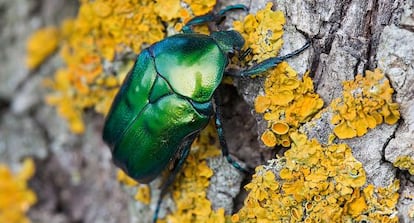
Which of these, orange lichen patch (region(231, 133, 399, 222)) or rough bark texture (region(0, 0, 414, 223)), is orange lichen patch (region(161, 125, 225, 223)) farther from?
orange lichen patch (region(231, 133, 399, 222))

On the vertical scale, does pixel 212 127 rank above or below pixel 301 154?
below

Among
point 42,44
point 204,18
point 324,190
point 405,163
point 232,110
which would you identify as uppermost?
point 204,18

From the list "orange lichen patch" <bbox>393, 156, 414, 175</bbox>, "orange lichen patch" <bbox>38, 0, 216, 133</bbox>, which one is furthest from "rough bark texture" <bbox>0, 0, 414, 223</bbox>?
"orange lichen patch" <bbox>38, 0, 216, 133</bbox>

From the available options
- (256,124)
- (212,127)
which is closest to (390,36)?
(256,124)

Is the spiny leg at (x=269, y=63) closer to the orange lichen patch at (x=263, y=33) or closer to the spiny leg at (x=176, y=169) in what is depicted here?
the orange lichen patch at (x=263, y=33)

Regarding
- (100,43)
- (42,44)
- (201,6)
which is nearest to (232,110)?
(201,6)

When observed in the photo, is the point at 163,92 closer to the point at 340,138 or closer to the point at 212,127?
the point at 212,127

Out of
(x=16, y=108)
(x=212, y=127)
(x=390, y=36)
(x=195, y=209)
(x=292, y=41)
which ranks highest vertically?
(x=390, y=36)

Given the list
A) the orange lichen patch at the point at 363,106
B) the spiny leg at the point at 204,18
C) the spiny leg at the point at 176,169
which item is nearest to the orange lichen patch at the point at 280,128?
the orange lichen patch at the point at 363,106

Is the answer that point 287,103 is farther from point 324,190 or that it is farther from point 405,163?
point 405,163
